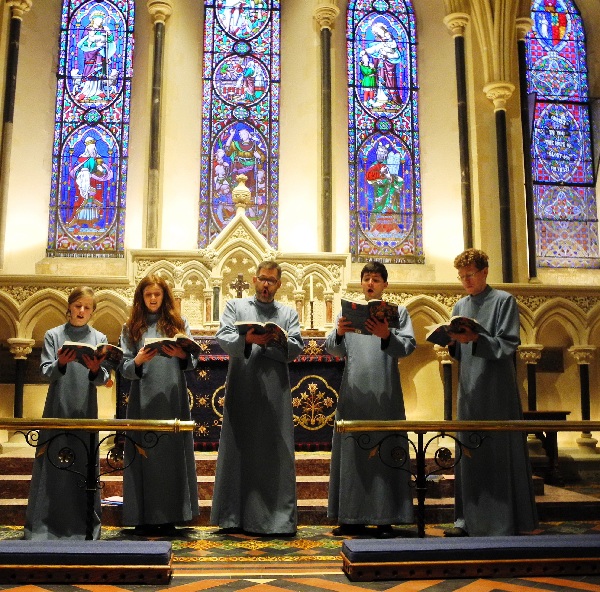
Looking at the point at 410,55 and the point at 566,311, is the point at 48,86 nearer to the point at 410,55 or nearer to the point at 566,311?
the point at 410,55

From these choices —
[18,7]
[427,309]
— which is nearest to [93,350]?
[427,309]

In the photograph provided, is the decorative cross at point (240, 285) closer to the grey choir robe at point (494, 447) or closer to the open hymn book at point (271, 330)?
the open hymn book at point (271, 330)

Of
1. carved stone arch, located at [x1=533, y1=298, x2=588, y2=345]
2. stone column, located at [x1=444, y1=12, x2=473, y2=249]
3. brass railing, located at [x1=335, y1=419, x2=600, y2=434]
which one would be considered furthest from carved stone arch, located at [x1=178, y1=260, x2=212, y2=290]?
brass railing, located at [x1=335, y1=419, x2=600, y2=434]

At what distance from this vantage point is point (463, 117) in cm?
957

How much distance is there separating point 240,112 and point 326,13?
1628mm

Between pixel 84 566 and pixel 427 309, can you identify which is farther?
pixel 427 309

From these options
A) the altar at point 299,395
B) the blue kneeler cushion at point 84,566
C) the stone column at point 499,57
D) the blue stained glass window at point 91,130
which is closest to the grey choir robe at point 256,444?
the blue kneeler cushion at point 84,566

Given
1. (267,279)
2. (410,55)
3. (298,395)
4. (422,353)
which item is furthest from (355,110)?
(267,279)

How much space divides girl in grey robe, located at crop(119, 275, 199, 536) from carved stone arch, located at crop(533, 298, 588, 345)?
514 cm

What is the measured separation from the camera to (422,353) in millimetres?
8773

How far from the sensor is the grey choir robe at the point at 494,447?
4102 millimetres

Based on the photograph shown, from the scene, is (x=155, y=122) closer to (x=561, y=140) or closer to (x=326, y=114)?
(x=326, y=114)

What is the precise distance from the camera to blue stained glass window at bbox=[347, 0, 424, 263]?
984cm

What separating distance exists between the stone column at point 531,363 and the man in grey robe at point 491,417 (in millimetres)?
4264
